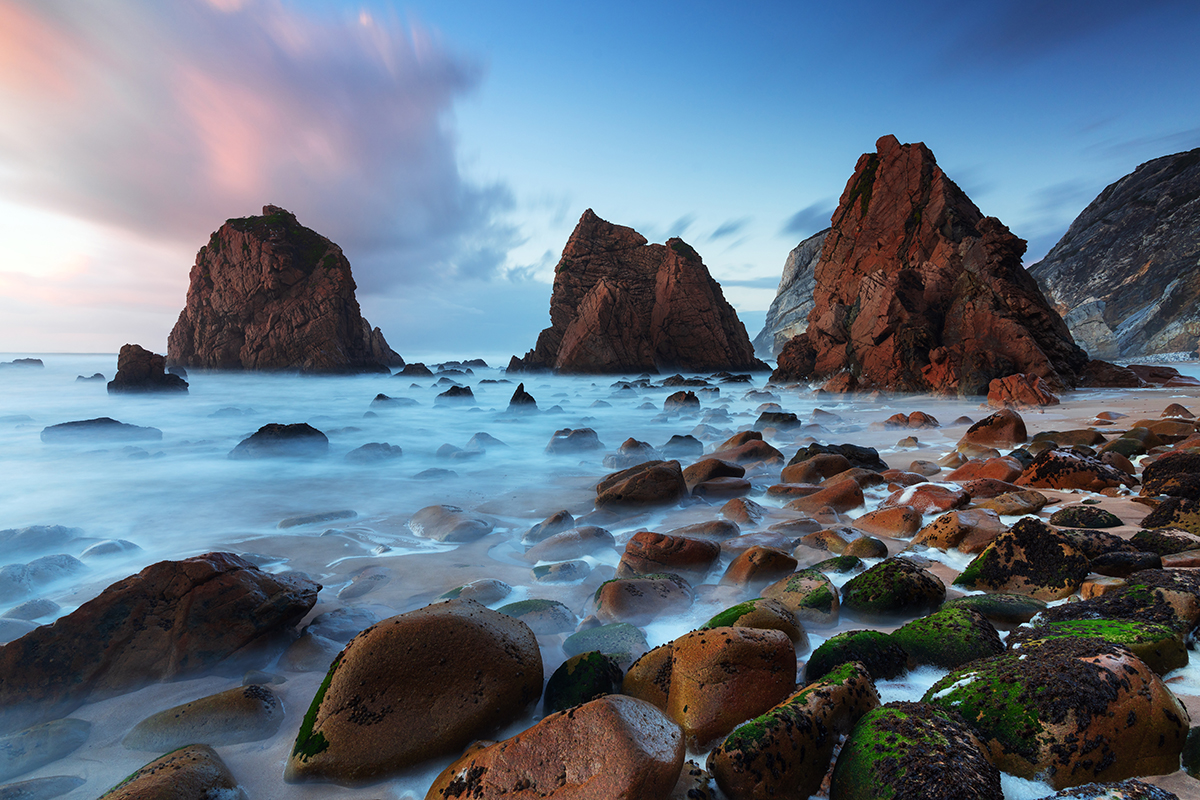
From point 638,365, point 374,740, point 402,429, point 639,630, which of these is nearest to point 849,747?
point 639,630

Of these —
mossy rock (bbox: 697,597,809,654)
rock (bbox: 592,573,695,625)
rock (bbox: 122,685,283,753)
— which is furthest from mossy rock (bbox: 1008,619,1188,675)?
rock (bbox: 122,685,283,753)

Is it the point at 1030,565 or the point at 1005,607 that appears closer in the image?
the point at 1005,607

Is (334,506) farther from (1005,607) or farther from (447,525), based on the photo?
(1005,607)

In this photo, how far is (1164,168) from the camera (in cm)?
6131

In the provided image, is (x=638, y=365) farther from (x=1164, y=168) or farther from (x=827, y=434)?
(x=1164, y=168)

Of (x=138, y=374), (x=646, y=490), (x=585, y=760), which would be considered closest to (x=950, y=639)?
(x=585, y=760)

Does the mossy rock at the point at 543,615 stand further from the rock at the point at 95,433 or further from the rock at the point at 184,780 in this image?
the rock at the point at 95,433

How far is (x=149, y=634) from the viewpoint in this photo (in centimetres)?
266

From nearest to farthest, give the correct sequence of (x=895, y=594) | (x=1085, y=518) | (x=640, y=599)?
1. (x=895, y=594)
2. (x=640, y=599)
3. (x=1085, y=518)

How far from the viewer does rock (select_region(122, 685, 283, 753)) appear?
212 centimetres

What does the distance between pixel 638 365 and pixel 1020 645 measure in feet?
125

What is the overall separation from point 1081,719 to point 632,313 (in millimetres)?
39588

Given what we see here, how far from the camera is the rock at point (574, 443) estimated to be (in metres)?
9.12

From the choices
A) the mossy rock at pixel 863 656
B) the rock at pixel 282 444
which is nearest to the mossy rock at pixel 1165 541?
the mossy rock at pixel 863 656
